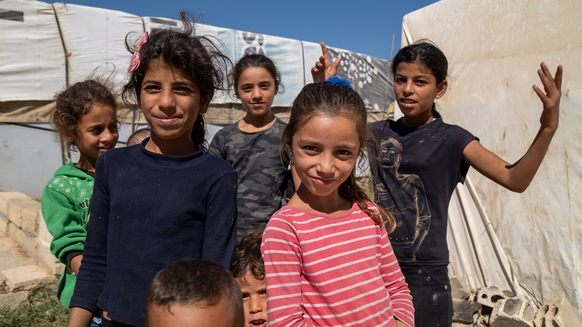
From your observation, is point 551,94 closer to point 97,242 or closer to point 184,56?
point 184,56

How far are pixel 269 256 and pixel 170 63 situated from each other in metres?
0.71

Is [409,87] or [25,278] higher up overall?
[409,87]

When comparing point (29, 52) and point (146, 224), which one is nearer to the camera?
point (146, 224)

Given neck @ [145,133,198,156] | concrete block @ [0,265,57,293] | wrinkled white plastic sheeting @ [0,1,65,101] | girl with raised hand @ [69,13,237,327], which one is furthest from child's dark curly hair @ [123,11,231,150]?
wrinkled white plastic sheeting @ [0,1,65,101]

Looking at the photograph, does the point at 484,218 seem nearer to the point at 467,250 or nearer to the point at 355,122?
the point at 467,250

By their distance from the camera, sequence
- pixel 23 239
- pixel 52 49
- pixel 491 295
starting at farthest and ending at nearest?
pixel 52 49, pixel 23 239, pixel 491 295

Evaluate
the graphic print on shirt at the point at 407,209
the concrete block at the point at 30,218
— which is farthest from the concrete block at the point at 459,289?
the concrete block at the point at 30,218

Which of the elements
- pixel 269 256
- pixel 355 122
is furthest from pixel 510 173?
pixel 269 256

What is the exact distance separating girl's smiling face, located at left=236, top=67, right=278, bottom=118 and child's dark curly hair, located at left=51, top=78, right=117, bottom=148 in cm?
88

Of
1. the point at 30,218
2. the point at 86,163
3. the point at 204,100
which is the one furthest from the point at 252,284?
the point at 30,218

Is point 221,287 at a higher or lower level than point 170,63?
lower

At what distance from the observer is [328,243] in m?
1.12

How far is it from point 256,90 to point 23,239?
3.69 m

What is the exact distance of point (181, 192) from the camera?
1.17m
